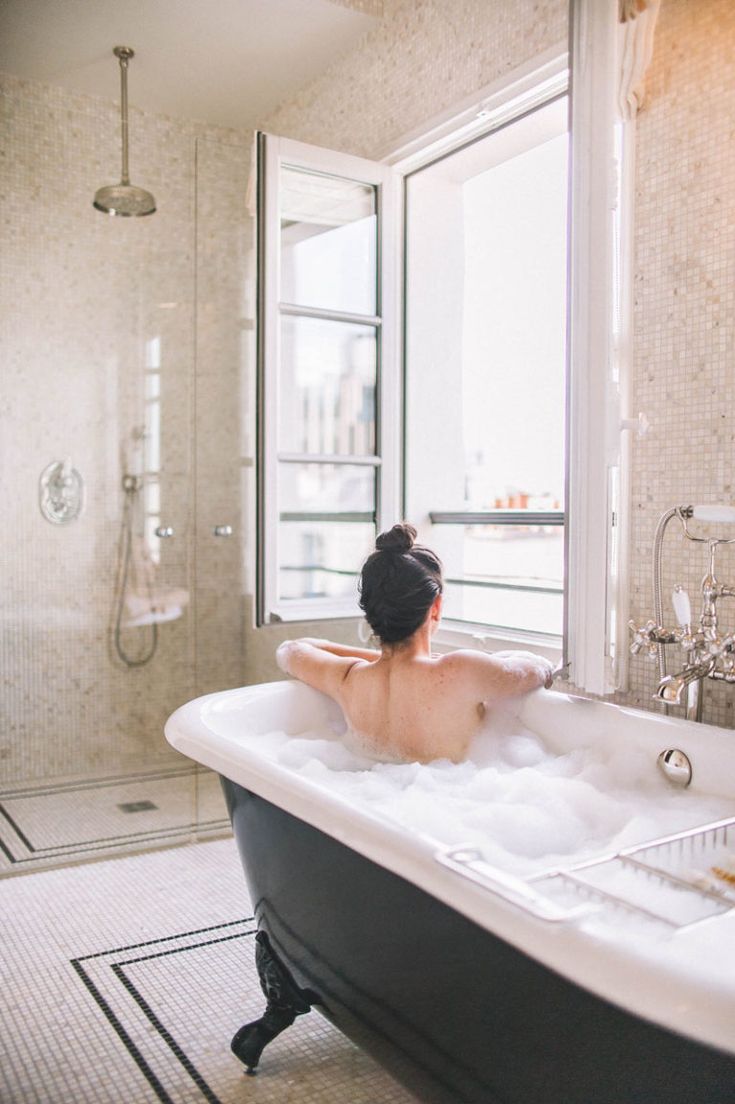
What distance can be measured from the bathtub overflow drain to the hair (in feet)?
1.95

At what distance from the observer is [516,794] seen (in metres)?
1.87

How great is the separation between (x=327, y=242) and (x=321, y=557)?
43.0 inches

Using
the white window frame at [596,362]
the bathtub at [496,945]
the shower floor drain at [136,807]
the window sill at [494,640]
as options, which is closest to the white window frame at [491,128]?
the window sill at [494,640]

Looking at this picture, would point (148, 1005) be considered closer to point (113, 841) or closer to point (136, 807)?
point (113, 841)

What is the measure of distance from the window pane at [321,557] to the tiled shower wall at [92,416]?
28 cm

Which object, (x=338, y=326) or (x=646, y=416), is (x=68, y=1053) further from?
(x=338, y=326)

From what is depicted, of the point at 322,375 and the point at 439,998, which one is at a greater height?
the point at 322,375

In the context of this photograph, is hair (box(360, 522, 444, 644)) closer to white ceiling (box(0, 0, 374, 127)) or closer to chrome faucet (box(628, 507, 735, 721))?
chrome faucet (box(628, 507, 735, 721))

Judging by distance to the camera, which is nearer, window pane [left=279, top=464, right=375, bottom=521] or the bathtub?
the bathtub

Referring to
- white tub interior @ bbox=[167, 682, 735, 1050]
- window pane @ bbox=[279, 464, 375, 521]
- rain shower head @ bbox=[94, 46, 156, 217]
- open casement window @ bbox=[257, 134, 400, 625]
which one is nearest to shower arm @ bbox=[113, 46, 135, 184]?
rain shower head @ bbox=[94, 46, 156, 217]

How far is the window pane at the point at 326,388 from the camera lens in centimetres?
323

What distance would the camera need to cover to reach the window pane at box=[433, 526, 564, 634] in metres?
3.68

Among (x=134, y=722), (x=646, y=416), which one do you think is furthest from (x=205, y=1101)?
(x=134, y=722)

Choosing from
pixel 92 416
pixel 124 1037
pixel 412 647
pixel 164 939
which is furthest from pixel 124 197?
pixel 124 1037
